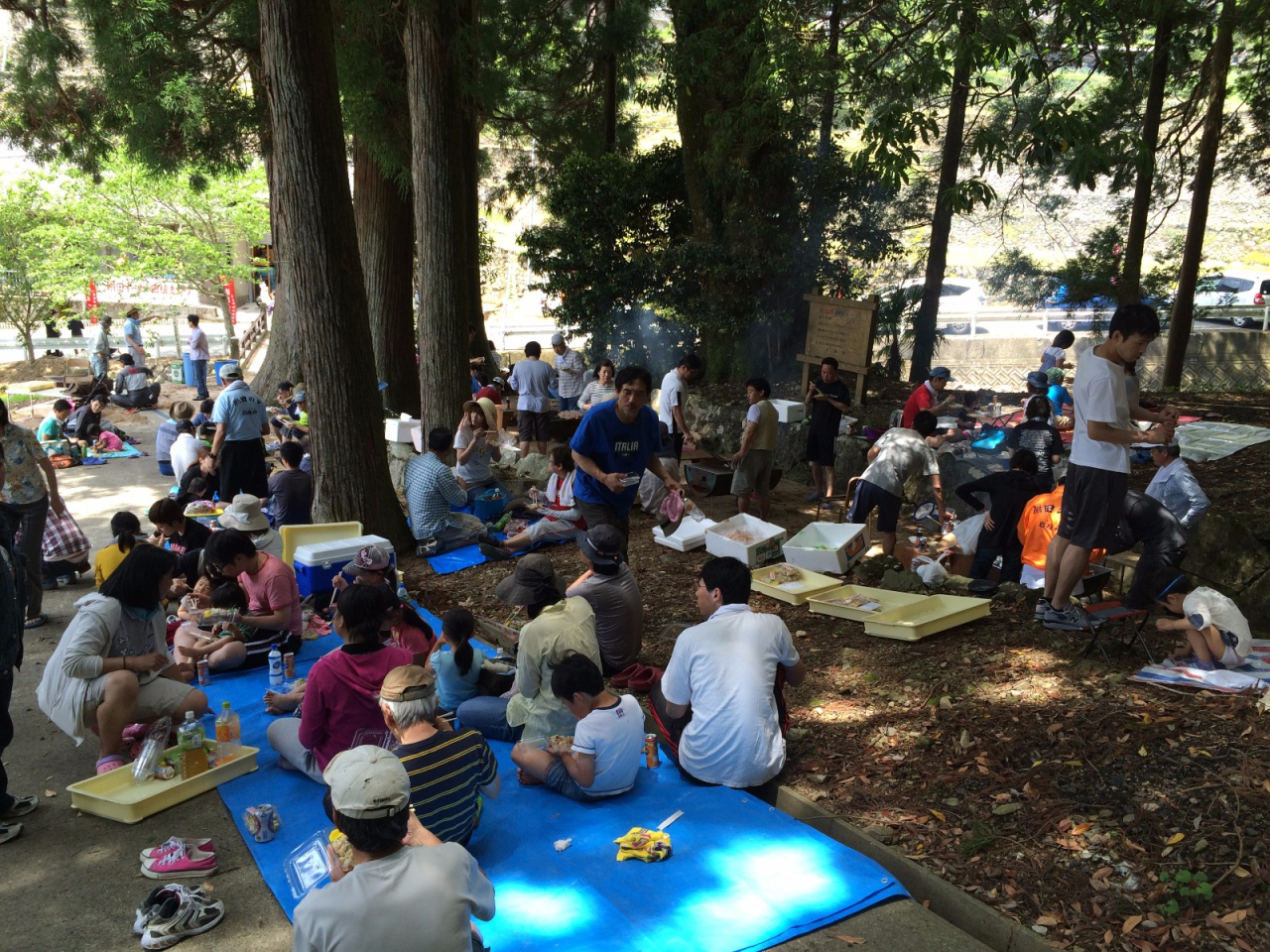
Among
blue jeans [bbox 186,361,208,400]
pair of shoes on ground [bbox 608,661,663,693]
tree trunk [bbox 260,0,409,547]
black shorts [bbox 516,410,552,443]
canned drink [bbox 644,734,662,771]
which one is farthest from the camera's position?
blue jeans [bbox 186,361,208,400]

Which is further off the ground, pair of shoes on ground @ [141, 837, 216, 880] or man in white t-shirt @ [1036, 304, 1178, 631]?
man in white t-shirt @ [1036, 304, 1178, 631]

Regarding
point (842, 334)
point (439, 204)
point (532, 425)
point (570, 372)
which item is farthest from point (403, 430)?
point (842, 334)

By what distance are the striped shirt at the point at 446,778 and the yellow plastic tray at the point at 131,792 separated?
1.63 metres

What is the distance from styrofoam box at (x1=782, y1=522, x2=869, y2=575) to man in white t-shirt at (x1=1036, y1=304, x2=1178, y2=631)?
7.11ft

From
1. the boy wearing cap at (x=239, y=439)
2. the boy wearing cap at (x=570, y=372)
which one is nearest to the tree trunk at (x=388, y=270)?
the boy wearing cap at (x=570, y=372)

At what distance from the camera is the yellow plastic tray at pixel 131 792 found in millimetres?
4469

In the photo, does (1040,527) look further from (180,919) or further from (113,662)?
(113,662)

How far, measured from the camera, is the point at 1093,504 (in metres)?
5.28

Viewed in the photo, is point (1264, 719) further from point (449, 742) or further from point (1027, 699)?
point (449, 742)

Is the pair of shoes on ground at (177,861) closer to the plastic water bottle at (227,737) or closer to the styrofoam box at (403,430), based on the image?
the plastic water bottle at (227,737)

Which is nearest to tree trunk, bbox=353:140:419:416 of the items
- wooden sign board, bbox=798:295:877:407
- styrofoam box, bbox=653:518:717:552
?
wooden sign board, bbox=798:295:877:407

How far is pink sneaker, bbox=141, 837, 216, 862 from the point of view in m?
4.13

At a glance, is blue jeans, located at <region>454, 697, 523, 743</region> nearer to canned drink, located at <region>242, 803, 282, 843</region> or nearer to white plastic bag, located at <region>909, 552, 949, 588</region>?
canned drink, located at <region>242, 803, 282, 843</region>

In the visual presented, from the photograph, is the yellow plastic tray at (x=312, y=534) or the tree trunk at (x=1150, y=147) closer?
the yellow plastic tray at (x=312, y=534)
